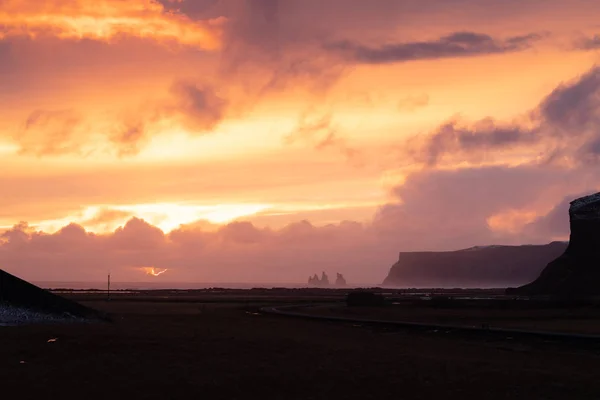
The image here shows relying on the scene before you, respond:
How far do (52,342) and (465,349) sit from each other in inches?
819

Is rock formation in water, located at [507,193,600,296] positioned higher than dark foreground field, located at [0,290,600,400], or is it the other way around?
rock formation in water, located at [507,193,600,296]

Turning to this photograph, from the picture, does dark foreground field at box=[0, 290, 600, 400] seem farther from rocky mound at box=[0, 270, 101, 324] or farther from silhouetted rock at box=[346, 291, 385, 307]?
silhouetted rock at box=[346, 291, 385, 307]

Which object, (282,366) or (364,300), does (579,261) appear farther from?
(282,366)

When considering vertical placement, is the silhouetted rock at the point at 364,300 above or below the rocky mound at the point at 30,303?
below

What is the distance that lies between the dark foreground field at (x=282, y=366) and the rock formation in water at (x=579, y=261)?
283 ft

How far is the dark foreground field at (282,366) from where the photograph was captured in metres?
22.7

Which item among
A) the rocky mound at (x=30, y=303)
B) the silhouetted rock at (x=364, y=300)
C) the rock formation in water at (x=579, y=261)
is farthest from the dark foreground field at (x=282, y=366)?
the rock formation in water at (x=579, y=261)

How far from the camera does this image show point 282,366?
93.8 feet

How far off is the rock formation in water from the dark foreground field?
86.2 m

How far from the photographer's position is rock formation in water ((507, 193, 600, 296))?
4678 inches

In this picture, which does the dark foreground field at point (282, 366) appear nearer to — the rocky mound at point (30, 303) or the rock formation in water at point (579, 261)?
the rocky mound at point (30, 303)

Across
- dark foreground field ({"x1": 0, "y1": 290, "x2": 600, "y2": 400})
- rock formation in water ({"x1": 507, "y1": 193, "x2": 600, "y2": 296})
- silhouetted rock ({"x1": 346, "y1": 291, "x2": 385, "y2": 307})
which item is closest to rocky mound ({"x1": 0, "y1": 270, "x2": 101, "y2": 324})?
dark foreground field ({"x1": 0, "y1": 290, "x2": 600, "y2": 400})

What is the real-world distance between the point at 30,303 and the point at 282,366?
25.2m

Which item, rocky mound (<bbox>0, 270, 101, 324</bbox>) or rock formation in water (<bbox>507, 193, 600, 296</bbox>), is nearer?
rocky mound (<bbox>0, 270, 101, 324</bbox>)
